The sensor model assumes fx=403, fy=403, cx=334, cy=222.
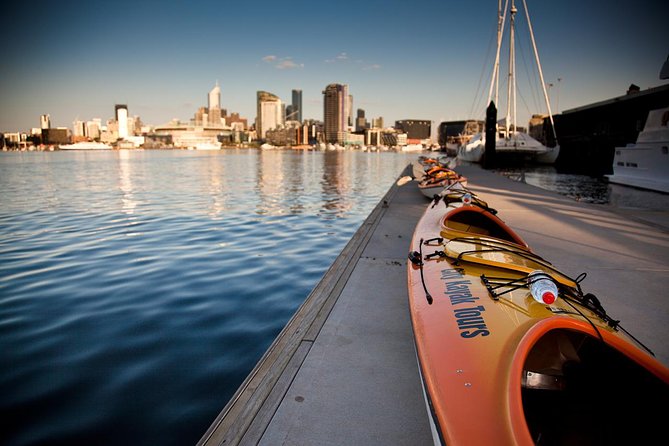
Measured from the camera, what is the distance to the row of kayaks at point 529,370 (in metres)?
2.45

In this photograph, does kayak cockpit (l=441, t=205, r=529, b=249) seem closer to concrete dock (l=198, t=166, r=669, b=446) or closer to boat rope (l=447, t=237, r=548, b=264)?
concrete dock (l=198, t=166, r=669, b=446)

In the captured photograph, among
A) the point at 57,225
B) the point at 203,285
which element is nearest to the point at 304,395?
the point at 203,285

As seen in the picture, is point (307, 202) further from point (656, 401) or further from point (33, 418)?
point (656, 401)

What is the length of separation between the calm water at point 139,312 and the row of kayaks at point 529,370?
2.73 m

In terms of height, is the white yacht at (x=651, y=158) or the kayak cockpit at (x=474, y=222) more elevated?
the white yacht at (x=651, y=158)

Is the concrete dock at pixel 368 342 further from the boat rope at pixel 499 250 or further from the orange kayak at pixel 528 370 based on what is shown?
the boat rope at pixel 499 250

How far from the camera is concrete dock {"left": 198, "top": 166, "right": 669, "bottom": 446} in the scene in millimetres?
3176

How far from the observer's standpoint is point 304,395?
356 centimetres

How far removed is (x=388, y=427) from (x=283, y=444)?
84 centimetres

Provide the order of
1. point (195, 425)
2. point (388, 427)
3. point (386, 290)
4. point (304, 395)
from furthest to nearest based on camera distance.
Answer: point (386, 290)
point (195, 425)
point (304, 395)
point (388, 427)

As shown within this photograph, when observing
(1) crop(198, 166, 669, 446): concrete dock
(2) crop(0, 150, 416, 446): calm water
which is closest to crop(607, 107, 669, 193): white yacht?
(1) crop(198, 166, 669, 446): concrete dock

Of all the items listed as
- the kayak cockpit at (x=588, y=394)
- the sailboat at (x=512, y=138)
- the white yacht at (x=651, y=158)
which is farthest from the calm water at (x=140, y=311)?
the sailboat at (x=512, y=138)

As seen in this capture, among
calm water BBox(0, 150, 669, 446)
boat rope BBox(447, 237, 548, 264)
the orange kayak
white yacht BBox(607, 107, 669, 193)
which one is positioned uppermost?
white yacht BBox(607, 107, 669, 193)

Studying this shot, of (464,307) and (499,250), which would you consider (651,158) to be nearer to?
(499,250)
